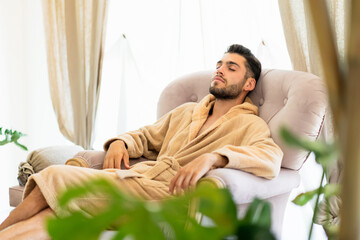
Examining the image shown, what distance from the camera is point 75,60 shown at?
3.00 meters

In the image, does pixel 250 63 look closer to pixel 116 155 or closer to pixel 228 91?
pixel 228 91

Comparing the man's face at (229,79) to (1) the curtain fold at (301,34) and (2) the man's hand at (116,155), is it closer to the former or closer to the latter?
(1) the curtain fold at (301,34)

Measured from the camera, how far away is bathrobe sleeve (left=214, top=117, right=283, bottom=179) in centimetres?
152

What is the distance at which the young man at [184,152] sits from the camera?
4.87ft

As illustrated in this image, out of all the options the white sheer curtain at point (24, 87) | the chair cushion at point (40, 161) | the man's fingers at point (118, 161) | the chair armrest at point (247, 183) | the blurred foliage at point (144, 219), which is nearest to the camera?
the blurred foliage at point (144, 219)

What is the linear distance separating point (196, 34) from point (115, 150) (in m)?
1.08

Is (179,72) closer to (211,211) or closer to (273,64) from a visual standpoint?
(273,64)

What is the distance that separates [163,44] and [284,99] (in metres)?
1.16

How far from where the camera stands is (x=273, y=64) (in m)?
2.41

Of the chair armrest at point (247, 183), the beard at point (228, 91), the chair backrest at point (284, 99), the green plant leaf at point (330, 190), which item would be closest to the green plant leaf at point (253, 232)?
the green plant leaf at point (330, 190)

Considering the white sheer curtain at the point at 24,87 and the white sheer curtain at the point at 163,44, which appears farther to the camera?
the white sheer curtain at the point at 24,87

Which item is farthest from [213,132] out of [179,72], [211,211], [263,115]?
[211,211]

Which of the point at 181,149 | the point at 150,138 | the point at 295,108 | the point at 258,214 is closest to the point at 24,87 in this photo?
the point at 150,138

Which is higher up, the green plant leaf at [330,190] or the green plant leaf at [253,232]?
the green plant leaf at [253,232]
